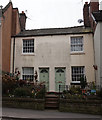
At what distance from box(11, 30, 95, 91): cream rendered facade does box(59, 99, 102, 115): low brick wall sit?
446 cm

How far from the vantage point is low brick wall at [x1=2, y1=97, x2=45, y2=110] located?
9.79 m

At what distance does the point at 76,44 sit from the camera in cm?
1462

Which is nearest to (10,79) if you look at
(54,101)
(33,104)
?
(33,104)

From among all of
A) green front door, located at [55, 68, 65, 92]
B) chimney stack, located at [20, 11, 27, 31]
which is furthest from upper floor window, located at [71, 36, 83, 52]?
chimney stack, located at [20, 11, 27, 31]

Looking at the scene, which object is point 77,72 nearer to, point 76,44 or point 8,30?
point 76,44

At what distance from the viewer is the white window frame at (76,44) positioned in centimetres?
1457

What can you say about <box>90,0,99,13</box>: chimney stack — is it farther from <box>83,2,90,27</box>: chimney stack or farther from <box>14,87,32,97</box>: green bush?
<box>14,87,32,97</box>: green bush

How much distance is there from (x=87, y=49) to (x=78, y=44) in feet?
3.46

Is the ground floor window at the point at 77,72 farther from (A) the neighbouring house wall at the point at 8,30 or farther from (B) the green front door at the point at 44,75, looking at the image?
(A) the neighbouring house wall at the point at 8,30

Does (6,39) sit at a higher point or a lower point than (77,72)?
higher

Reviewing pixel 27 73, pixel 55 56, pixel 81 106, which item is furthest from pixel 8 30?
pixel 81 106

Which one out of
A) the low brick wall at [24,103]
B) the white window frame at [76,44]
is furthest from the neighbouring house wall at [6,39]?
the white window frame at [76,44]

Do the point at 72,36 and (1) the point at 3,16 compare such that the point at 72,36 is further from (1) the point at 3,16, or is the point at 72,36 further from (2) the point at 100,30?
(1) the point at 3,16

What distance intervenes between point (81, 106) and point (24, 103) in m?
3.78
